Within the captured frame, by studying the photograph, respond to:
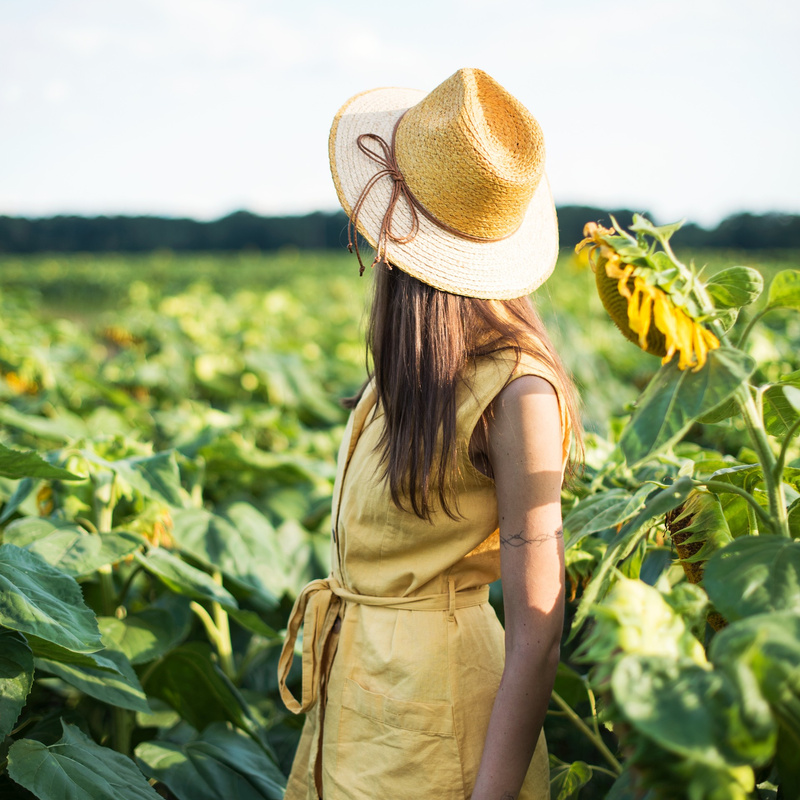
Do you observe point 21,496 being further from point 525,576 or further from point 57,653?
point 525,576

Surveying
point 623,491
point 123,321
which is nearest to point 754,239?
point 123,321

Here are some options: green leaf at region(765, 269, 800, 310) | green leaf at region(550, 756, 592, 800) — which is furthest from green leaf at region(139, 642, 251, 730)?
green leaf at region(765, 269, 800, 310)

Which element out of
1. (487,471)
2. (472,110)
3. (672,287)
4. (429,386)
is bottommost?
(487,471)

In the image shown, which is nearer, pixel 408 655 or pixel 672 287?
pixel 672 287

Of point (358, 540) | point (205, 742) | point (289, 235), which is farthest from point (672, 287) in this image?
point (289, 235)

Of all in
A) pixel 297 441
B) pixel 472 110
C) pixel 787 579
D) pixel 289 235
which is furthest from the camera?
pixel 289 235

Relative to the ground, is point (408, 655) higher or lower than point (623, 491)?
lower

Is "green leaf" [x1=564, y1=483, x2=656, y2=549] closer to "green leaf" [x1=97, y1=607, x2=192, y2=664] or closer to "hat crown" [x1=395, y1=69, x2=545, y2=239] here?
"hat crown" [x1=395, y1=69, x2=545, y2=239]

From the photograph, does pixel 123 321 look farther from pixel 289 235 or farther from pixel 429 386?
pixel 289 235

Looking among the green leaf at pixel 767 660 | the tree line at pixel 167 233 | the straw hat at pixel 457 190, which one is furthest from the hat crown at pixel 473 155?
the tree line at pixel 167 233

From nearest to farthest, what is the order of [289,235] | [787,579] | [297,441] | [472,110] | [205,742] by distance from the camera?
[787,579] → [472,110] → [205,742] → [297,441] → [289,235]

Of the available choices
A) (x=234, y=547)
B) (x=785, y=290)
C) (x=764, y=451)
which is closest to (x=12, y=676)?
(x=234, y=547)

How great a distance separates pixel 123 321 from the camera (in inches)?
211

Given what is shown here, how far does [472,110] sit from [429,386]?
0.41 metres
